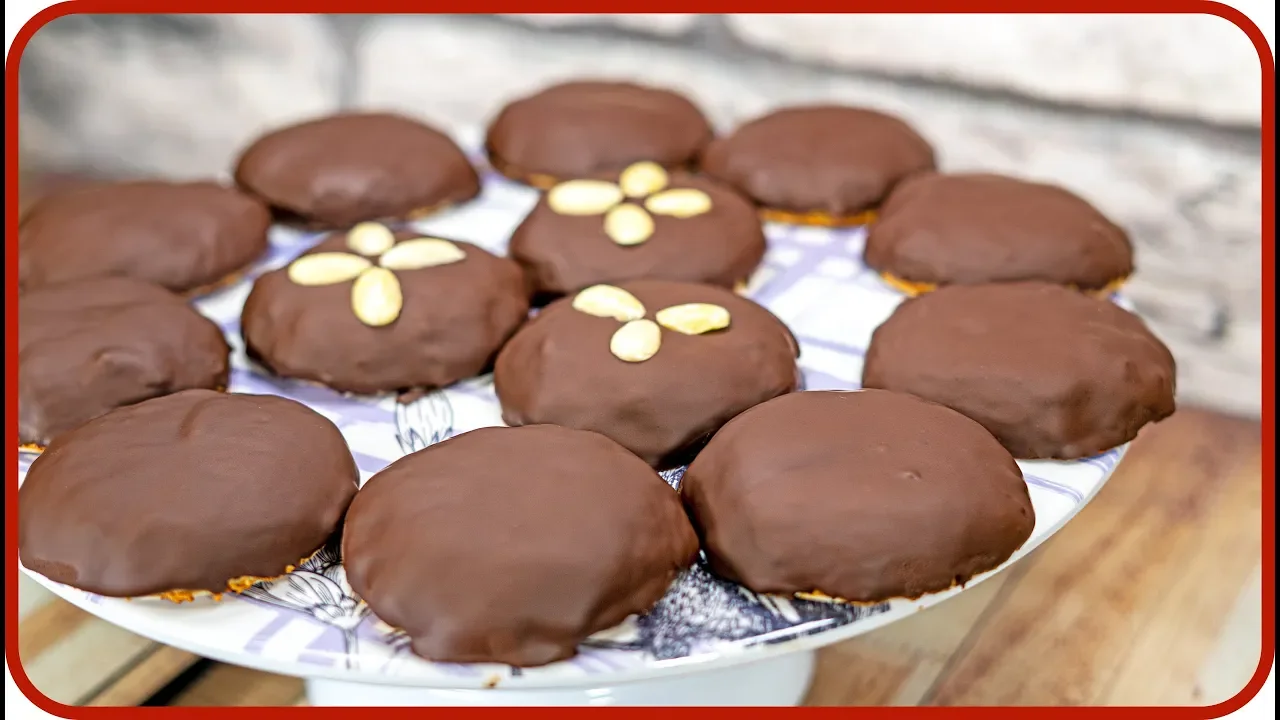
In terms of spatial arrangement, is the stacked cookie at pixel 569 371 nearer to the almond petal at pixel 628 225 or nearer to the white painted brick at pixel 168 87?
the almond petal at pixel 628 225

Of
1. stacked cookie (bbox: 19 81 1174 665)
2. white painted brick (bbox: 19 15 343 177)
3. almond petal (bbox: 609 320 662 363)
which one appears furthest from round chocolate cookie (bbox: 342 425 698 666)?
white painted brick (bbox: 19 15 343 177)

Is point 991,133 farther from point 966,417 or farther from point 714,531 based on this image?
point 714,531

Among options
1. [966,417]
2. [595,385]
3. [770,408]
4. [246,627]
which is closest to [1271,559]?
[966,417]

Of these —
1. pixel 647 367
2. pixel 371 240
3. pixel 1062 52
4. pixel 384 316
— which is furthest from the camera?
pixel 1062 52

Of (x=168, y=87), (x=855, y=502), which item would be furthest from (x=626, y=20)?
(x=855, y=502)

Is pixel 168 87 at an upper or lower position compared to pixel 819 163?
lower
